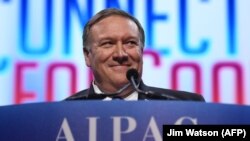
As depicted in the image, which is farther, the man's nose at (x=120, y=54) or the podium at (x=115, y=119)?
the man's nose at (x=120, y=54)

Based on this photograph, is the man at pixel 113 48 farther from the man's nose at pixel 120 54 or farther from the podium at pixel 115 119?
the podium at pixel 115 119

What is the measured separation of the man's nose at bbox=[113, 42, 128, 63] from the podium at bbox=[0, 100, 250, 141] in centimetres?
57

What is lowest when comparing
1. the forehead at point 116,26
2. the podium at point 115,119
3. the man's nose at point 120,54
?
the podium at point 115,119

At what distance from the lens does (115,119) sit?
105 cm

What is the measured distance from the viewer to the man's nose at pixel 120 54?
1.62 metres

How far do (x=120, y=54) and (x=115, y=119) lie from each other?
0.60 m

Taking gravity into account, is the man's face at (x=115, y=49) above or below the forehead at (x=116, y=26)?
below

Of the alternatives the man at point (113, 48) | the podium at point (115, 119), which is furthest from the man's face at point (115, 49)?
the podium at point (115, 119)

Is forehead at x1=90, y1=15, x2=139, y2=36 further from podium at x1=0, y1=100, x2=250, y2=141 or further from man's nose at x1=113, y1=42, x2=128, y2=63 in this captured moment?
podium at x1=0, y1=100, x2=250, y2=141

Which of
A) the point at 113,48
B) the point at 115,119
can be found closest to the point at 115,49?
the point at 113,48

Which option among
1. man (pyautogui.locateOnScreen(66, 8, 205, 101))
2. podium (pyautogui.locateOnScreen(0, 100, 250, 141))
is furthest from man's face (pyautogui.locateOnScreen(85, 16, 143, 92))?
podium (pyautogui.locateOnScreen(0, 100, 250, 141))

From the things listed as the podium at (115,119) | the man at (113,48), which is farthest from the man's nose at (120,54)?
the podium at (115,119)

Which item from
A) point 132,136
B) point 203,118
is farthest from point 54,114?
point 203,118

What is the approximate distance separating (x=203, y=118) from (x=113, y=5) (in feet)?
4.66
